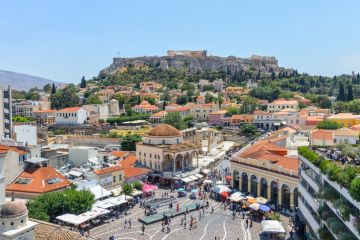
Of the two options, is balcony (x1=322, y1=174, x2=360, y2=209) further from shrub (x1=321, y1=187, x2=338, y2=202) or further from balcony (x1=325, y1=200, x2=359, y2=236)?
balcony (x1=325, y1=200, x2=359, y2=236)

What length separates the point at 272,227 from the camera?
96.2ft

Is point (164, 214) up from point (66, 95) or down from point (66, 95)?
down

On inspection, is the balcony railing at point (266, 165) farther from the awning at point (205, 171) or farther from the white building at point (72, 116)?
the white building at point (72, 116)

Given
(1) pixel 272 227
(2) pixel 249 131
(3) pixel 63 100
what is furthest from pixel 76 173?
(3) pixel 63 100

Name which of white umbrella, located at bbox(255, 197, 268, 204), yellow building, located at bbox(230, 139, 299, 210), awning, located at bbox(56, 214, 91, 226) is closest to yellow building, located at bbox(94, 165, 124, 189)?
awning, located at bbox(56, 214, 91, 226)

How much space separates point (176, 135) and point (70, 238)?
91.6 ft

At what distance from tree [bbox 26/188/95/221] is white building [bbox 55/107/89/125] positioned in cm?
6557

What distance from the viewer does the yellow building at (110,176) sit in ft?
128

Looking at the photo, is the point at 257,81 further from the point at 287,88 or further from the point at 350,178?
the point at 350,178

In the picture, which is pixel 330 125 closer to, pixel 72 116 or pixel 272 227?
pixel 272 227

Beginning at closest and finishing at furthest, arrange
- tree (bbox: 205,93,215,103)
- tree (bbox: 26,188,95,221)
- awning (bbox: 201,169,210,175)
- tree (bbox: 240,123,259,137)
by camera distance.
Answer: tree (bbox: 26,188,95,221) → awning (bbox: 201,169,210,175) → tree (bbox: 240,123,259,137) → tree (bbox: 205,93,215,103)

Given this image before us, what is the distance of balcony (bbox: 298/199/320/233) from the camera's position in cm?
2545

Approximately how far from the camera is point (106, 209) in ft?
112

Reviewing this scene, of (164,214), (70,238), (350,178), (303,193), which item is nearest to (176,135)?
(164,214)
